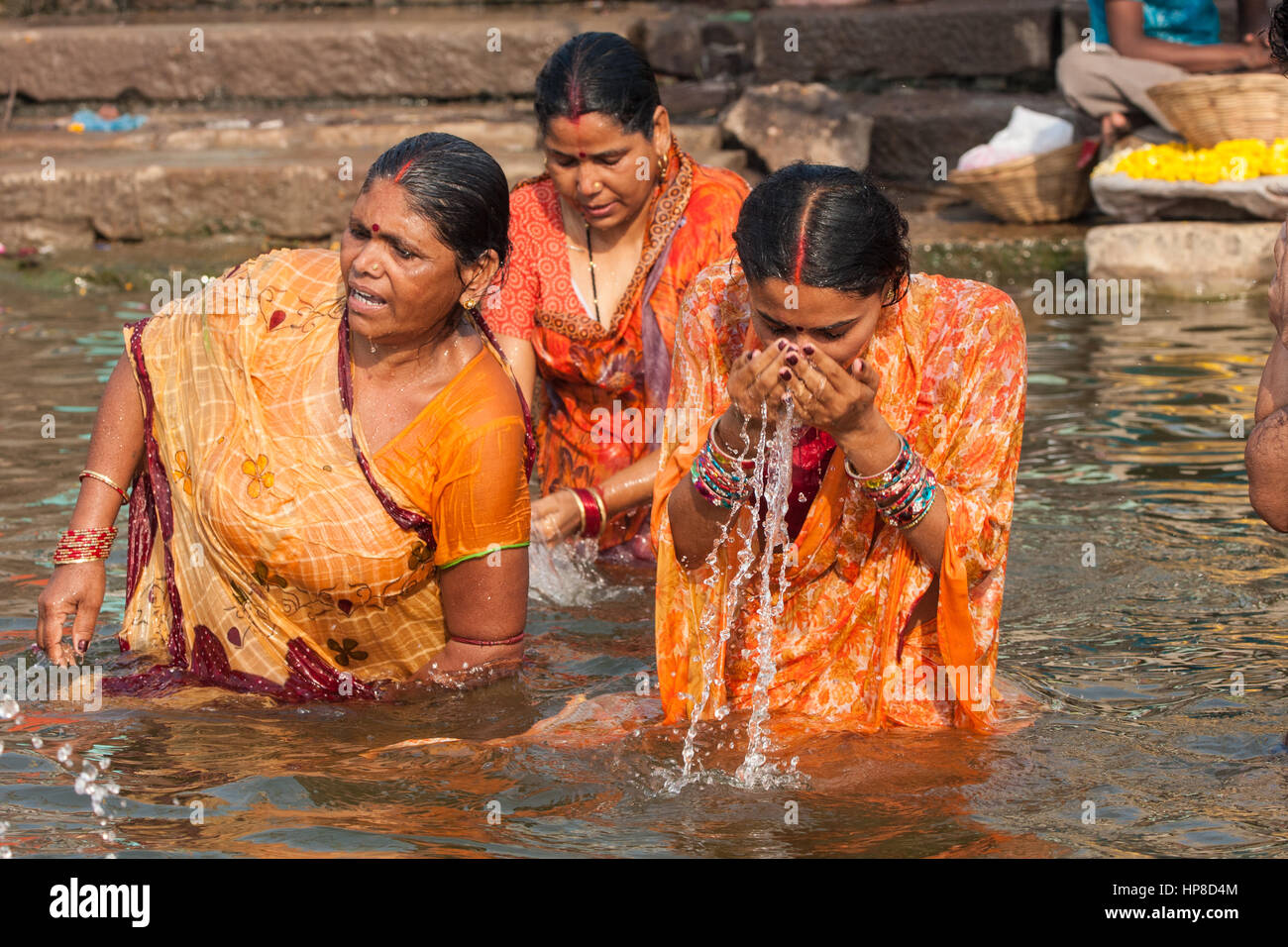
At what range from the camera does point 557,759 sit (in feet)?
12.5

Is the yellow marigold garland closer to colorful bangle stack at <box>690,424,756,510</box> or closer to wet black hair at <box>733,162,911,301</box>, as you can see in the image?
wet black hair at <box>733,162,911,301</box>

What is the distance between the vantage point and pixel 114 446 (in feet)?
13.4

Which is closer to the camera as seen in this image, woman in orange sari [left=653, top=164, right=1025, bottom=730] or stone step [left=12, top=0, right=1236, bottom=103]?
woman in orange sari [left=653, top=164, right=1025, bottom=730]

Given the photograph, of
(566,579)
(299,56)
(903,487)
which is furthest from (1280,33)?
(299,56)

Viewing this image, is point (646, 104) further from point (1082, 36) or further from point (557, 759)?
point (1082, 36)

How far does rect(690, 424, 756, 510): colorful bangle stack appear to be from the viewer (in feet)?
11.3

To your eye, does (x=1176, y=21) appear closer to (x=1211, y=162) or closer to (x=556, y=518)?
(x=1211, y=162)

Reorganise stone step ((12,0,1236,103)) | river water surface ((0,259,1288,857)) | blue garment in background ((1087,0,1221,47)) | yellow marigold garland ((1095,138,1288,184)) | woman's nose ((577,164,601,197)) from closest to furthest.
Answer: river water surface ((0,259,1288,857))
woman's nose ((577,164,601,197))
yellow marigold garland ((1095,138,1288,184))
blue garment in background ((1087,0,1221,47))
stone step ((12,0,1236,103))

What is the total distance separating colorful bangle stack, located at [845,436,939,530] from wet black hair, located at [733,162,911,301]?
0.36 meters

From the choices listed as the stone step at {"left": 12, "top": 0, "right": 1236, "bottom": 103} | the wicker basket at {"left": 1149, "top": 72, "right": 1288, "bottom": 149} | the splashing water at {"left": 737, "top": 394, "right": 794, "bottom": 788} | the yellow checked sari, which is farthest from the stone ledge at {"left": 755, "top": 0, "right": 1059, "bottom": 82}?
the splashing water at {"left": 737, "top": 394, "right": 794, "bottom": 788}

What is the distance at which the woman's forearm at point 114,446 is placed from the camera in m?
4.04

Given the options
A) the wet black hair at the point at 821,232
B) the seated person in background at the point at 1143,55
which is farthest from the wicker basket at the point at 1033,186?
the wet black hair at the point at 821,232
